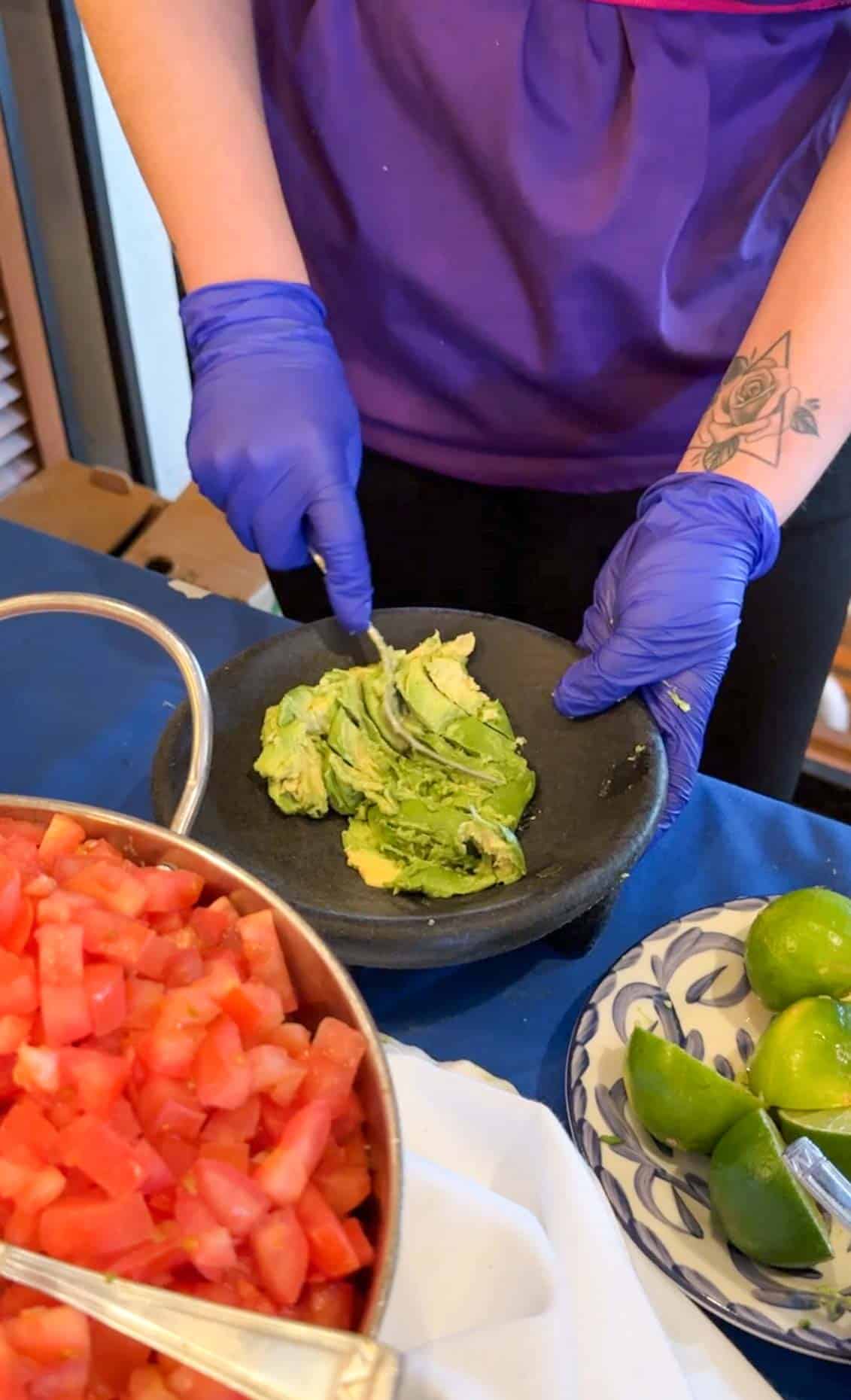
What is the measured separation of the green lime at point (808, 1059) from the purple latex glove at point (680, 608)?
21 cm

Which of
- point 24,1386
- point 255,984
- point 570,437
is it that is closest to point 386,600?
point 570,437

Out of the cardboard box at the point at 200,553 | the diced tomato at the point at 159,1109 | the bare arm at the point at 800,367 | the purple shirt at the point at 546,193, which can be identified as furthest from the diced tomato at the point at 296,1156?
the cardboard box at the point at 200,553

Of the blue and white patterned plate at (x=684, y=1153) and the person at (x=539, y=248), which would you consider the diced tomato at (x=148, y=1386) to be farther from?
the person at (x=539, y=248)

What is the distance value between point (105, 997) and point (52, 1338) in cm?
12

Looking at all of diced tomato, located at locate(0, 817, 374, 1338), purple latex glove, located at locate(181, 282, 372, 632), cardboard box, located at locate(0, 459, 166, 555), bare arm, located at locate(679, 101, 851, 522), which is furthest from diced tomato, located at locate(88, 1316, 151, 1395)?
cardboard box, located at locate(0, 459, 166, 555)

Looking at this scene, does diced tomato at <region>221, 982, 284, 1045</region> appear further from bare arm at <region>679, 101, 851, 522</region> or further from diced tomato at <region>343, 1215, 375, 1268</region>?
bare arm at <region>679, 101, 851, 522</region>

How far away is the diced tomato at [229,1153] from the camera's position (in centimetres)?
43

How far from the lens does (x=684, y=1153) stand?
2.21 ft

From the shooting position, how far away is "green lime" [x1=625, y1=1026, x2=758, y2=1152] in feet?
2.08

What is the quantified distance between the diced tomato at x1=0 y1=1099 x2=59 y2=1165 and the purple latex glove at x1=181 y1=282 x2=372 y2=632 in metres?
0.50

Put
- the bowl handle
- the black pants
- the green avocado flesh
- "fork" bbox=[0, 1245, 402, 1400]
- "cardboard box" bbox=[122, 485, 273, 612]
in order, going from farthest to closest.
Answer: "cardboard box" bbox=[122, 485, 273, 612], the black pants, the green avocado flesh, the bowl handle, "fork" bbox=[0, 1245, 402, 1400]

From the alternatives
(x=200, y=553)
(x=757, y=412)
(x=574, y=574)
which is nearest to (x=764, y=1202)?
(x=757, y=412)

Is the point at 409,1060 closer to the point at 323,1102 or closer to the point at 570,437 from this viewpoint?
the point at 323,1102

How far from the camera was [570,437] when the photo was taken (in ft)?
3.36
